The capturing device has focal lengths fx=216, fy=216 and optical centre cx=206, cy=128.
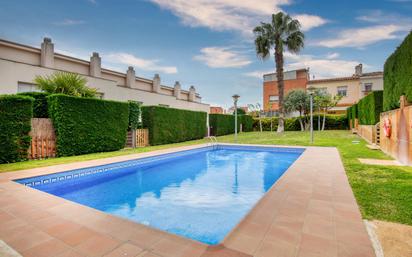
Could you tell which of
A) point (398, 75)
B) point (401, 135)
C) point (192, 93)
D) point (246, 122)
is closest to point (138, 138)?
point (401, 135)

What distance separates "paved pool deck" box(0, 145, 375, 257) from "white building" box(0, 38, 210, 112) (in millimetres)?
11493

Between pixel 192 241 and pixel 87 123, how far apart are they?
9333mm

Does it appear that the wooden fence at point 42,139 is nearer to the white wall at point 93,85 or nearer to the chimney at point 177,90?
the white wall at point 93,85

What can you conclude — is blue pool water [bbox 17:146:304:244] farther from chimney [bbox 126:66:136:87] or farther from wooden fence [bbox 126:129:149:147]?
chimney [bbox 126:66:136:87]

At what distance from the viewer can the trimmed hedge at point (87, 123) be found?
9.02 meters

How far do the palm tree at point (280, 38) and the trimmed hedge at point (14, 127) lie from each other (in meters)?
19.3

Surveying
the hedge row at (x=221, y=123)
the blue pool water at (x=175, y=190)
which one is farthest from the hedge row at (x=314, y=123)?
the blue pool water at (x=175, y=190)

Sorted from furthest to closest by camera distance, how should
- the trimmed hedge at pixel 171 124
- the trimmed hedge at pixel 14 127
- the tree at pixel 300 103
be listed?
1. the tree at pixel 300 103
2. the trimmed hedge at pixel 171 124
3. the trimmed hedge at pixel 14 127

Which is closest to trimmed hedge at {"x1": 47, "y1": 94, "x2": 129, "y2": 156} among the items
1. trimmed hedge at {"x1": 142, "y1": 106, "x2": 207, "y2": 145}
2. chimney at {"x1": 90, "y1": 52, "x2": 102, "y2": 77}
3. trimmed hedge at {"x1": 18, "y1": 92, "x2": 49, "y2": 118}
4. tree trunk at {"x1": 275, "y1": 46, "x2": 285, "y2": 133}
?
trimmed hedge at {"x1": 18, "y1": 92, "x2": 49, "y2": 118}

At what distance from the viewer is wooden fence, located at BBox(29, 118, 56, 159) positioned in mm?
8406

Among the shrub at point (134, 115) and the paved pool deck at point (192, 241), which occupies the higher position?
the shrub at point (134, 115)

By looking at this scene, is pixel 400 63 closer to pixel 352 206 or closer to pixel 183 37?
pixel 352 206

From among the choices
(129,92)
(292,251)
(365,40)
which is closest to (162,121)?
(129,92)

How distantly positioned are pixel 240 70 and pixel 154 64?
31.2ft
